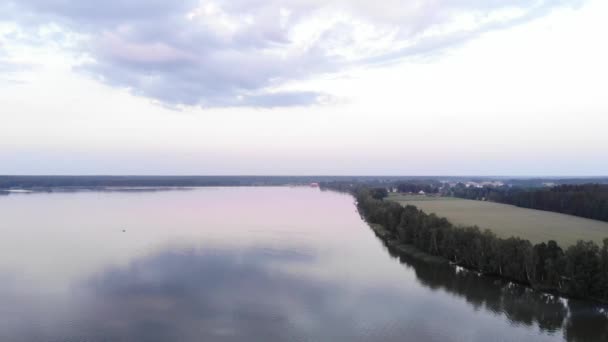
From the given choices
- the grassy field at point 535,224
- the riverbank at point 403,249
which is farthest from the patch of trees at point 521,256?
the grassy field at point 535,224

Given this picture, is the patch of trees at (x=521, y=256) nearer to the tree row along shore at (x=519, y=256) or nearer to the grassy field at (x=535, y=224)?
→ the tree row along shore at (x=519, y=256)

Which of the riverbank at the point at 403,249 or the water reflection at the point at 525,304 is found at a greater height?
the riverbank at the point at 403,249

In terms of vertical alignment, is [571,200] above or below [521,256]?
above

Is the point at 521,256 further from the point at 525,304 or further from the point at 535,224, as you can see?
the point at 535,224

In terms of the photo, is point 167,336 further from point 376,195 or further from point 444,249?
point 376,195

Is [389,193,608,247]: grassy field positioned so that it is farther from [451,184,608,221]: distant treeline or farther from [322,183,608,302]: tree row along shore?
[322,183,608,302]: tree row along shore

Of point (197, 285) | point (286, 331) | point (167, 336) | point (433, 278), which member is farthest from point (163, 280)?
point (433, 278)

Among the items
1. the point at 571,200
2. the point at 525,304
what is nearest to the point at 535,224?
the point at 571,200
